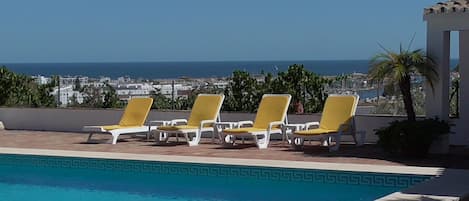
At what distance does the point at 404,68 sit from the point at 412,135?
1.00m

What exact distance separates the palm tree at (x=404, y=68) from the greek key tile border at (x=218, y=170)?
2.24 m

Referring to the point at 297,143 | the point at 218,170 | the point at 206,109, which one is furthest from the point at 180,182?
the point at 206,109

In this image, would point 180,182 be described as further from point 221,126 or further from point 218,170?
point 221,126

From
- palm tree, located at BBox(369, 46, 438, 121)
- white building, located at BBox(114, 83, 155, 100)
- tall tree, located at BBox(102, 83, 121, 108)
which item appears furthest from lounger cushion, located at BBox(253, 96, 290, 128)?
tall tree, located at BBox(102, 83, 121, 108)

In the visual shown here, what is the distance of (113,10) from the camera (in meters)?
49.5

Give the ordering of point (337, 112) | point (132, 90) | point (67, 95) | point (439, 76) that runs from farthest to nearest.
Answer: point (132, 90) → point (67, 95) → point (337, 112) → point (439, 76)

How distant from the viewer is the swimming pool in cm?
908

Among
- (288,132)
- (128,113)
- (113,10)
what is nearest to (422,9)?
(288,132)

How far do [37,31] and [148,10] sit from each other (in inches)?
283

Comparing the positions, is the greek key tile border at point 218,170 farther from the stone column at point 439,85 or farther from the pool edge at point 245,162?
the stone column at point 439,85

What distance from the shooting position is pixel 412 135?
412 inches

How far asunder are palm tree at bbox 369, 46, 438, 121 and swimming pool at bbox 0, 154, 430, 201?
2.26 m

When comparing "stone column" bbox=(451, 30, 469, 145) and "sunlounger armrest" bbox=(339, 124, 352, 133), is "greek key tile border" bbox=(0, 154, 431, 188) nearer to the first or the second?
"sunlounger armrest" bbox=(339, 124, 352, 133)

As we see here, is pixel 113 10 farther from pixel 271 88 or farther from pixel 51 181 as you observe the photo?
pixel 51 181
